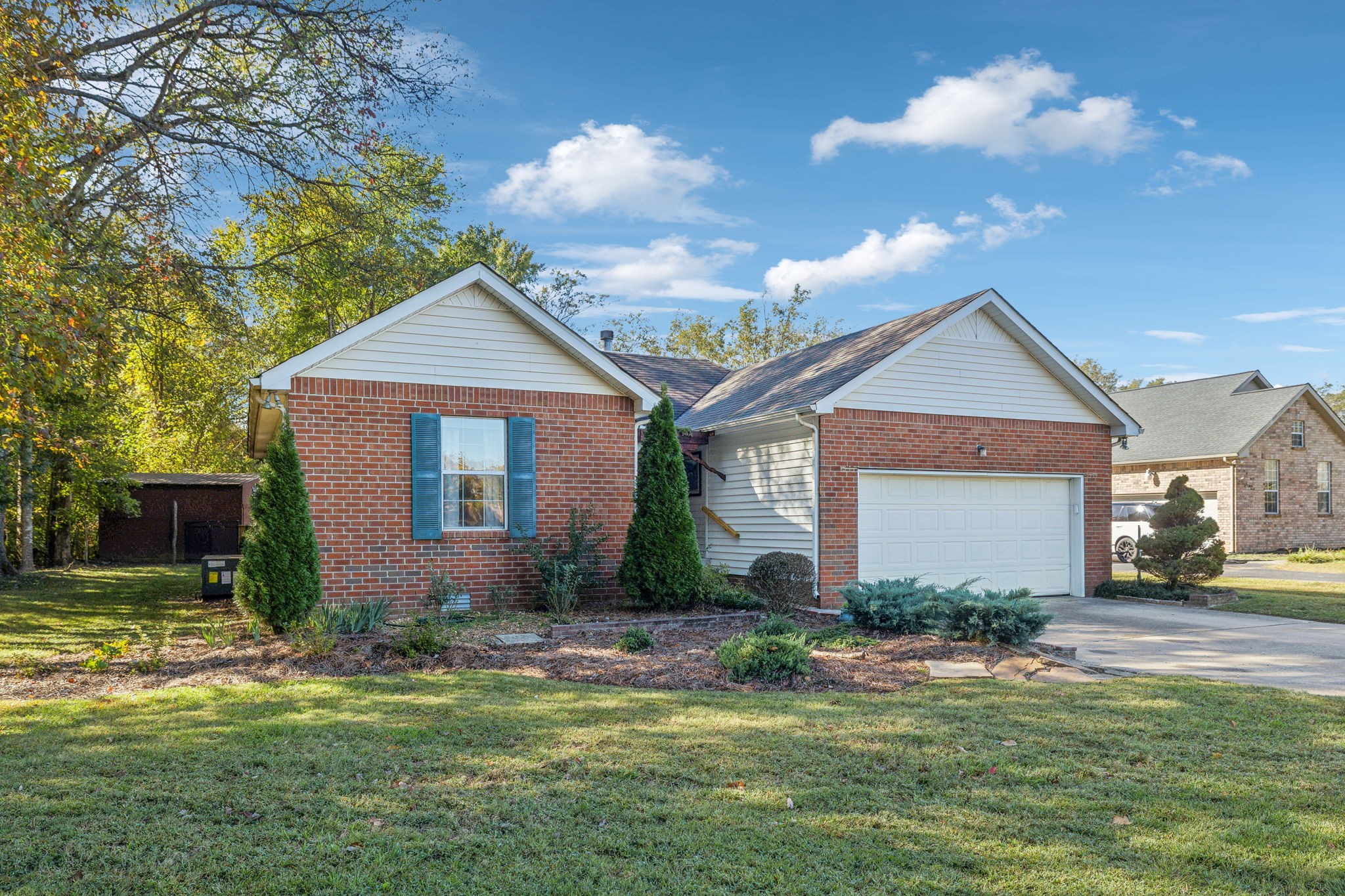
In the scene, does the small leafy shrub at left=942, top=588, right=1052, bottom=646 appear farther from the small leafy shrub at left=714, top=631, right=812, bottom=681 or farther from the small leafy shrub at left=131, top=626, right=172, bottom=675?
the small leafy shrub at left=131, top=626, right=172, bottom=675

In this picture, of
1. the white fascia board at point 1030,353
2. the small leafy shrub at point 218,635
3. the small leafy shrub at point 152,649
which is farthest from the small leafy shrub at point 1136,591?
the small leafy shrub at point 152,649

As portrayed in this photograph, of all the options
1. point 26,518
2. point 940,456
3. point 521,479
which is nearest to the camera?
point 521,479

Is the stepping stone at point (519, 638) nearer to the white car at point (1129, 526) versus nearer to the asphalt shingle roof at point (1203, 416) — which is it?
the white car at point (1129, 526)

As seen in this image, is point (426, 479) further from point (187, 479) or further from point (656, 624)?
point (187, 479)

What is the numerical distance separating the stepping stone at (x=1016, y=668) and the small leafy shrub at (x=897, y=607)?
1.26 meters

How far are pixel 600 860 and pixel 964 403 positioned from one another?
457 inches

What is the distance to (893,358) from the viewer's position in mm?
13000

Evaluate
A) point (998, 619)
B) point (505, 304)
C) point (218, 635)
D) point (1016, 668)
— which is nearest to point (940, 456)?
point (998, 619)

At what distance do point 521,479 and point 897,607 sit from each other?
5.43 metres

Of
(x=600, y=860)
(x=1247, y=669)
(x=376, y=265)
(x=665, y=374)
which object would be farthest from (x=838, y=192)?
(x=600, y=860)

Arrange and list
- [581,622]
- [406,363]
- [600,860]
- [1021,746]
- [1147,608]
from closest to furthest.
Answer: [600,860] < [1021,746] < [581,622] < [406,363] < [1147,608]

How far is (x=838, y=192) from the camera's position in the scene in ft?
61.1

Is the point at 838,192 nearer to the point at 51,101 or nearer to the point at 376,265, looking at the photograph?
the point at 376,265

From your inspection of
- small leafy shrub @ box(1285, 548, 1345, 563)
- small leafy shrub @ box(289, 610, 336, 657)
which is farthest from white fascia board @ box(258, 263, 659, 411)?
small leafy shrub @ box(1285, 548, 1345, 563)
